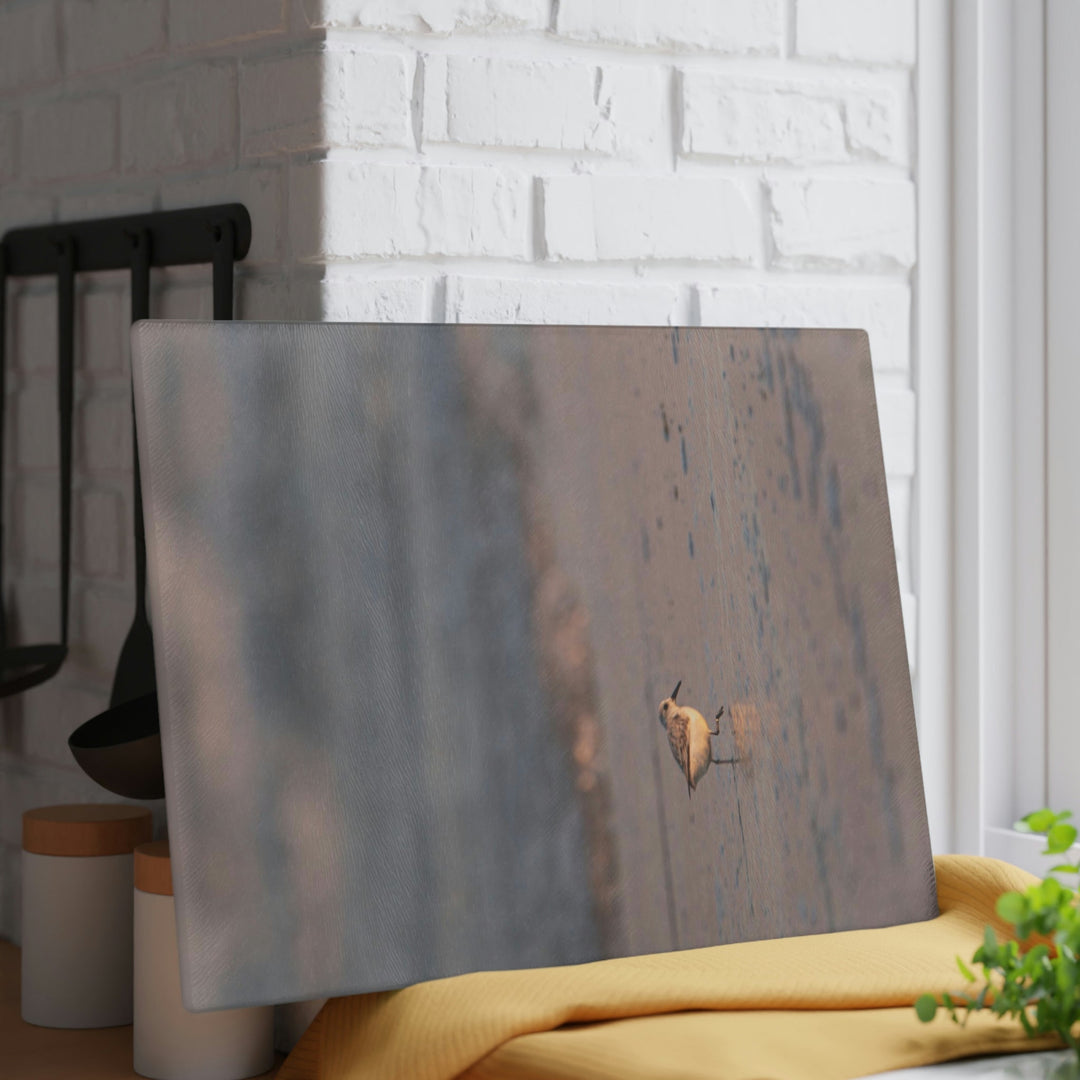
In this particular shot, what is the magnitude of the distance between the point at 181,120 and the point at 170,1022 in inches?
22.7

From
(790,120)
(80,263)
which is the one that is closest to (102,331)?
(80,263)

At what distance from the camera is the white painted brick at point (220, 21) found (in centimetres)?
93

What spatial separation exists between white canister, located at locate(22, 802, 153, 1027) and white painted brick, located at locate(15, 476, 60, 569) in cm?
25

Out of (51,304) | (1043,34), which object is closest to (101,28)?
(51,304)

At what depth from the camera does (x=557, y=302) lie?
3.23 ft

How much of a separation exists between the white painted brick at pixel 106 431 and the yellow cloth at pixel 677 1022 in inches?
17.7

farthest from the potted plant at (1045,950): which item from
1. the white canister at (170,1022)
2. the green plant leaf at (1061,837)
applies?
the white canister at (170,1022)

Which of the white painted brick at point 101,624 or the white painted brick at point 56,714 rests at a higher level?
the white painted brick at point 101,624

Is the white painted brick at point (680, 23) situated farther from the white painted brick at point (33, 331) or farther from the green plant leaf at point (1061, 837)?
the green plant leaf at point (1061, 837)

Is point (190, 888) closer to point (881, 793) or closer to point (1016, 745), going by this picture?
point (881, 793)

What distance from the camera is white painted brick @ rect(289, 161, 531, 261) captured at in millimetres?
907

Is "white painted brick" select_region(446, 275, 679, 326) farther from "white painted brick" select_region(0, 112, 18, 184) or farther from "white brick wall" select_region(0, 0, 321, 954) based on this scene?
"white painted brick" select_region(0, 112, 18, 184)

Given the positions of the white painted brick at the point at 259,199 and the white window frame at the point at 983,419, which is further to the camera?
the white window frame at the point at 983,419

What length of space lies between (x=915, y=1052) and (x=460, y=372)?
16.2 inches
